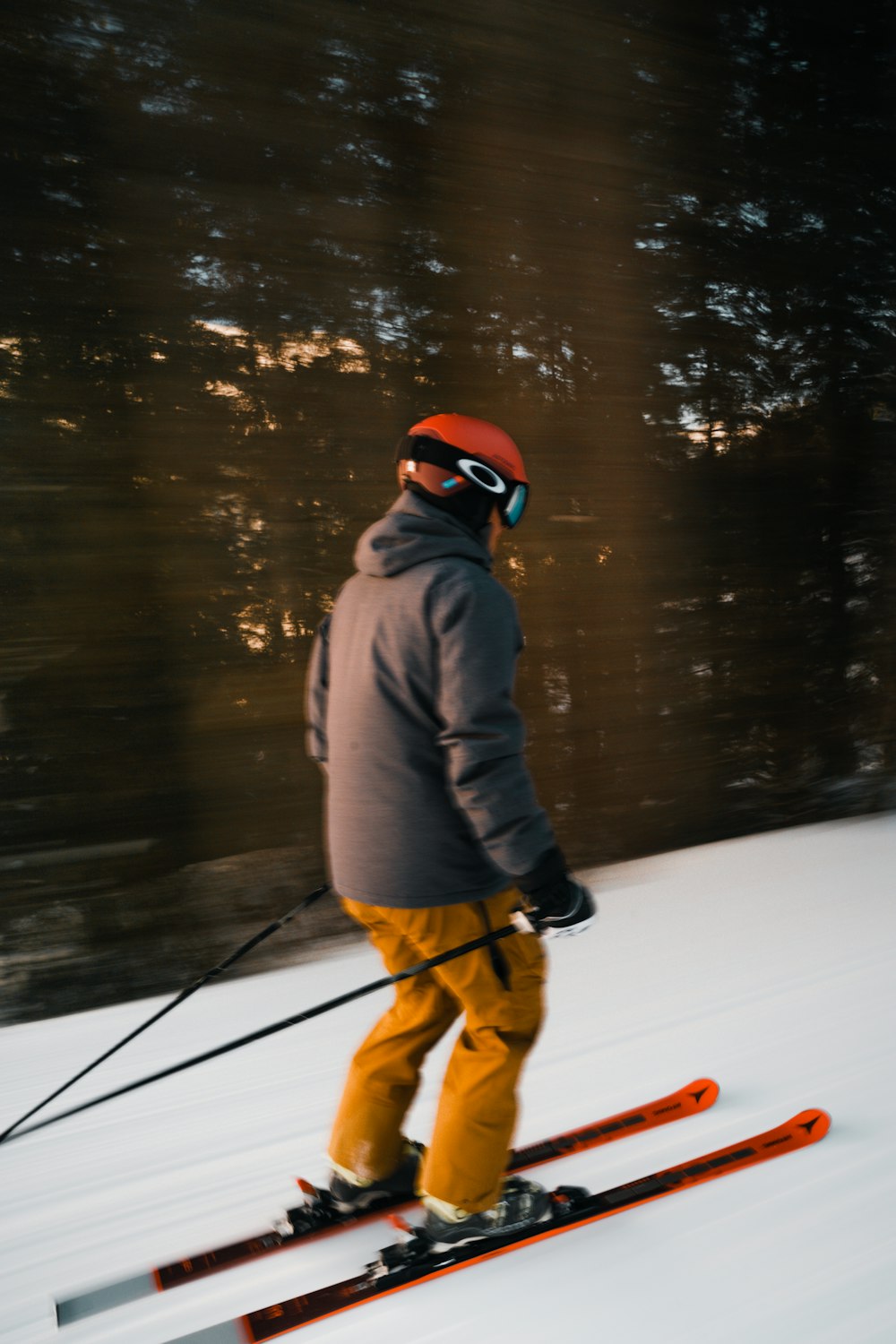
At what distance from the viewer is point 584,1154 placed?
7.52 feet

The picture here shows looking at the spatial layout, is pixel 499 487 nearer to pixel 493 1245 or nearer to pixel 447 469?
pixel 447 469

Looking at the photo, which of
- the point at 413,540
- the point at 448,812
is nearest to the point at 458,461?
the point at 413,540

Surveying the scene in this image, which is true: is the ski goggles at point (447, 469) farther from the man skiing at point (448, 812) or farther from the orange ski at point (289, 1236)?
the orange ski at point (289, 1236)

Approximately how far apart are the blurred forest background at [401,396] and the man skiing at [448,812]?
1754 millimetres

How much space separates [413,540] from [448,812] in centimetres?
52

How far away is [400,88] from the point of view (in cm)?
380

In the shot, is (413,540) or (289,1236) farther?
(289,1236)

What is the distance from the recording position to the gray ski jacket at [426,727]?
1.70 m

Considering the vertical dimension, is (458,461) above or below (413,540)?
above

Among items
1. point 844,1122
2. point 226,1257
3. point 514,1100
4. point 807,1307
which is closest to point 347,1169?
point 226,1257

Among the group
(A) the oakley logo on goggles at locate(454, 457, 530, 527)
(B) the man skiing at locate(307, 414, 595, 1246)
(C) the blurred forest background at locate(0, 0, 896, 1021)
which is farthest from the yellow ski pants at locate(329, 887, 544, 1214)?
(C) the blurred forest background at locate(0, 0, 896, 1021)

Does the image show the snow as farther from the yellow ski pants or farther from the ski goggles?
the ski goggles

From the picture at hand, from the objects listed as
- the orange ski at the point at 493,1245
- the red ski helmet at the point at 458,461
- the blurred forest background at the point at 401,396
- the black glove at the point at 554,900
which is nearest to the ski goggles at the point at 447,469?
the red ski helmet at the point at 458,461

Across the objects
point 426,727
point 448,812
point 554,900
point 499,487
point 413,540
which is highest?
point 499,487
